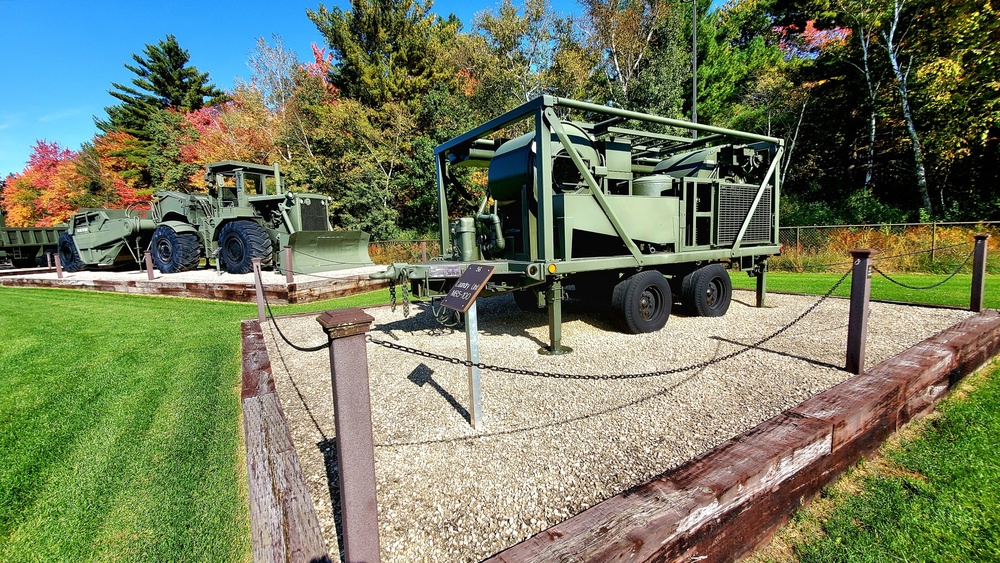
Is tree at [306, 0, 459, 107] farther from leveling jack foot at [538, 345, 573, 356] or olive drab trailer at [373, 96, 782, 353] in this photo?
leveling jack foot at [538, 345, 573, 356]

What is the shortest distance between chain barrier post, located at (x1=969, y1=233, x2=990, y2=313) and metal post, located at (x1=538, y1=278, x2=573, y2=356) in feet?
16.3

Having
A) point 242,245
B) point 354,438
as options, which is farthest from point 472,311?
point 242,245

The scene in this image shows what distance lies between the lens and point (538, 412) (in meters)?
3.46

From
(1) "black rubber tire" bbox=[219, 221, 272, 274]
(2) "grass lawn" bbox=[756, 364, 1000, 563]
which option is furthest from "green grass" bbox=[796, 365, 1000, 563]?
(1) "black rubber tire" bbox=[219, 221, 272, 274]

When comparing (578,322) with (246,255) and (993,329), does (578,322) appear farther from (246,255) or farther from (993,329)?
(246,255)

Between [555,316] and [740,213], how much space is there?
382cm

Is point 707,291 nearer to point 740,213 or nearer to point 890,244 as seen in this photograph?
point 740,213

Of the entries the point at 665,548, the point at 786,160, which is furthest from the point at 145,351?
the point at 786,160

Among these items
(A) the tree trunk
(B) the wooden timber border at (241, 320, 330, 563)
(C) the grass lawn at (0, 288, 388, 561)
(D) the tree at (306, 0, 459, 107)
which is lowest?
(C) the grass lawn at (0, 288, 388, 561)

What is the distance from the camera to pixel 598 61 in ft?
74.5

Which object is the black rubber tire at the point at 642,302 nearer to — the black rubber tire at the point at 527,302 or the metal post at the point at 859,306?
the black rubber tire at the point at 527,302

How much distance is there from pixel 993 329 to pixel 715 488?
14.9ft

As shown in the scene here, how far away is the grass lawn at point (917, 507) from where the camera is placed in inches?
79.4

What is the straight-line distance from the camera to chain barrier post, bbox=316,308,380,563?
169 cm
